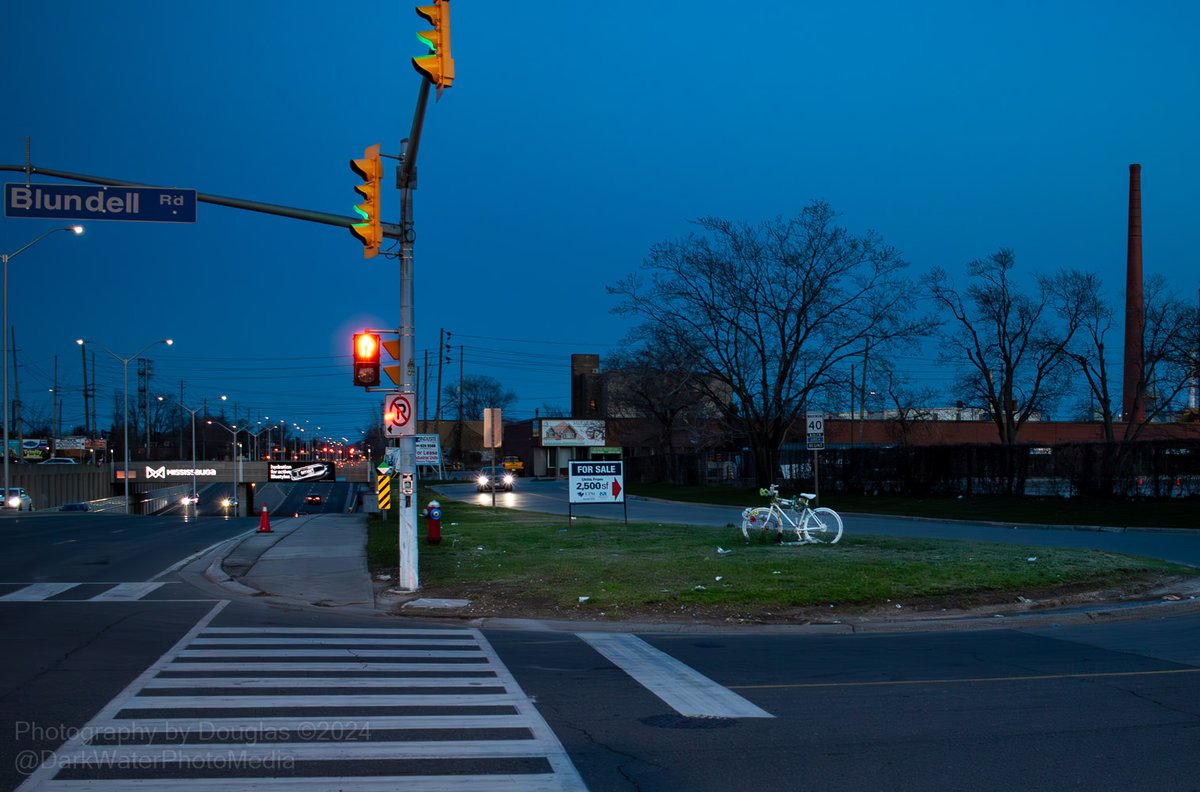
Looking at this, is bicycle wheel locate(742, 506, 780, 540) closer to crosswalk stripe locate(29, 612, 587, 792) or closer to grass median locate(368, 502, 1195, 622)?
grass median locate(368, 502, 1195, 622)

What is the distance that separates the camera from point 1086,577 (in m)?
15.7

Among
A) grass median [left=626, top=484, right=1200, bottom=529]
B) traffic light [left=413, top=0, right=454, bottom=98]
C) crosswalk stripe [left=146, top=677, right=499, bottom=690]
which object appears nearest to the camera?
crosswalk stripe [left=146, top=677, right=499, bottom=690]

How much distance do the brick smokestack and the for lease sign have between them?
30.5m

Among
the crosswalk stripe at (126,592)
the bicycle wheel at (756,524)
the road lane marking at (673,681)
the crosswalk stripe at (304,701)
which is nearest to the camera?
the crosswalk stripe at (304,701)

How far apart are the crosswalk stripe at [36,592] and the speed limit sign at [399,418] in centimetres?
553

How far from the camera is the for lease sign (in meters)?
26.7

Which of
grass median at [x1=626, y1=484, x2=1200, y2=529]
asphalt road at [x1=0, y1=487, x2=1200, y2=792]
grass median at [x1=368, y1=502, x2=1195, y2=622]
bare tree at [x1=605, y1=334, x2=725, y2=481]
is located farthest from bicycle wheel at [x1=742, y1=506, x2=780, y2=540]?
bare tree at [x1=605, y1=334, x2=725, y2=481]

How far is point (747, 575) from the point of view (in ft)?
51.3

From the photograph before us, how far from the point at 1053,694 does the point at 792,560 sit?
8.52 metres

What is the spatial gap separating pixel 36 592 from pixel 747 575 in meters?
10.8

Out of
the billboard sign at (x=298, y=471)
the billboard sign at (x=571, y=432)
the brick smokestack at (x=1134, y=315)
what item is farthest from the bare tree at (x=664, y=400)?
the billboard sign at (x=298, y=471)

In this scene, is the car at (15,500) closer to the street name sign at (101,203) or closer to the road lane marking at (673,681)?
the street name sign at (101,203)

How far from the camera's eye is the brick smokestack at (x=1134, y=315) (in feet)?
160

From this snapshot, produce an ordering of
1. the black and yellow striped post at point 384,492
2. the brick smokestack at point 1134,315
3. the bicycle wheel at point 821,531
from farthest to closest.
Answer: the brick smokestack at point 1134,315
the black and yellow striped post at point 384,492
the bicycle wheel at point 821,531
